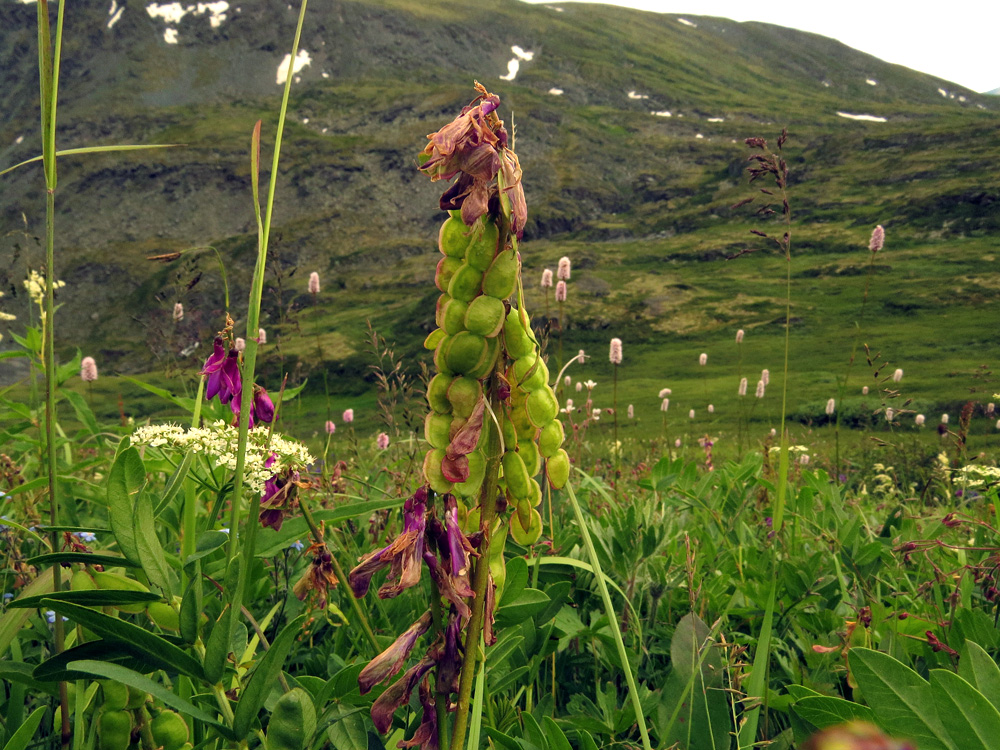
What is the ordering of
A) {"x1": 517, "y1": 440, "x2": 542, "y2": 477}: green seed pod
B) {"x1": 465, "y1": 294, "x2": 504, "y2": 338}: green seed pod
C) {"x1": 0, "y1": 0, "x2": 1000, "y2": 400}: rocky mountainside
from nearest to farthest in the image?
{"x1": 465, "y1": 294, "x2": 504, "y2": 338}: green seed pod < {"x1": 517, "y1": 440, "x2": 542, "y2": 477}: green seed pod < {"x1": 0, "y1": 0, "x2": 1000, "y2": 400}: rocky mountainside

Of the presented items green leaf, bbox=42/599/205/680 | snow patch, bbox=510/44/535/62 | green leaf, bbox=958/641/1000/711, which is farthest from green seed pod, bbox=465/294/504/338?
snow patch, bbox=510/44/535/62

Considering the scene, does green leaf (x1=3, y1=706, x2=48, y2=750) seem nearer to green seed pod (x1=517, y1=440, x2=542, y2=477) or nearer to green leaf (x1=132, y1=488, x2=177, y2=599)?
green leaf (x1=132, y1=488, x2=177, y2=599)

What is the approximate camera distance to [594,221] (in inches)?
4862

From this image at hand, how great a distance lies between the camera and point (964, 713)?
0.94 meters

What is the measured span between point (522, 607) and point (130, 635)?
792mm

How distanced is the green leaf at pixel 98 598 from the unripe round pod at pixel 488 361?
667 mm

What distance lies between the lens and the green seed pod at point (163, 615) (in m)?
1.15

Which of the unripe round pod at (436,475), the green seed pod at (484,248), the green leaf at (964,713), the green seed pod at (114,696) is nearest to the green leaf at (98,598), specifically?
the green seed pod at (114,696)

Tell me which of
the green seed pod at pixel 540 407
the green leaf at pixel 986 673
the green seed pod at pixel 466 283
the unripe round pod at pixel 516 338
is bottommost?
the green leaf at pixel 986 673

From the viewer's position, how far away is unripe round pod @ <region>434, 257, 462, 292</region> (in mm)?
926

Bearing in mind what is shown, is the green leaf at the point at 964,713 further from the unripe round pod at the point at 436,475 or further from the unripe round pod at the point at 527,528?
the unripe round pod at the point at 436,475

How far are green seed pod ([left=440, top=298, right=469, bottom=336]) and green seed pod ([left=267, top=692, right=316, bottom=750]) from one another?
705 millimetres

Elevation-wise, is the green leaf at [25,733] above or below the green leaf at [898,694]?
below

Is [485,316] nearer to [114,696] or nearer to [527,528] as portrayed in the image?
[527,528]
